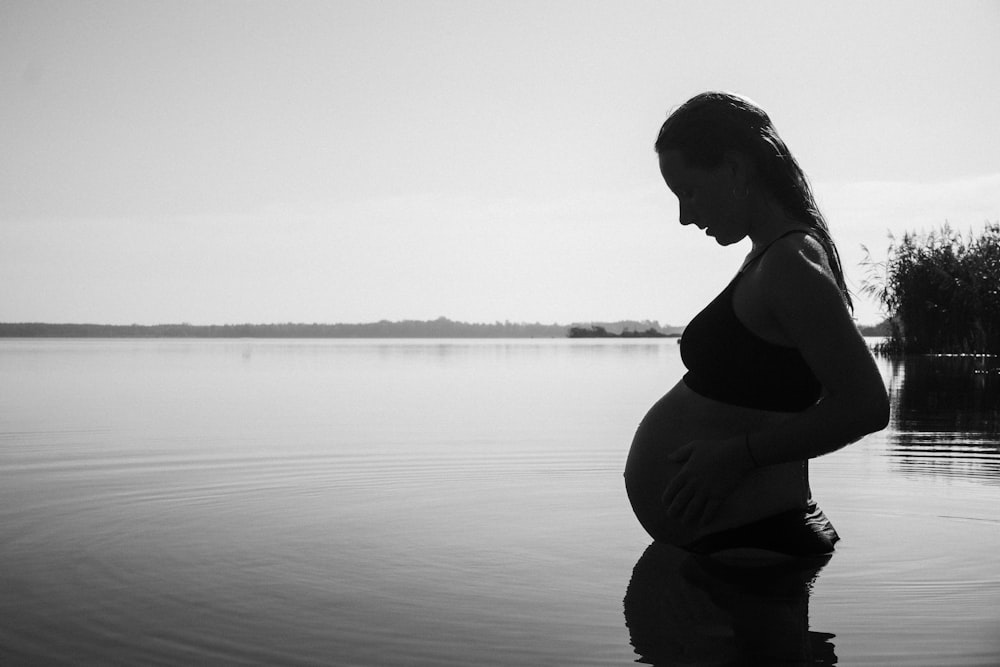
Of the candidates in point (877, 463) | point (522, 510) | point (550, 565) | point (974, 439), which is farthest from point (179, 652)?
point (974, 439)

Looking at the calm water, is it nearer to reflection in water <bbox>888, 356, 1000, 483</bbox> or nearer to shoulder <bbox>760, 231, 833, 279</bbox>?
reflection in water <bbox>888, 356, 1000, 483</bbox>

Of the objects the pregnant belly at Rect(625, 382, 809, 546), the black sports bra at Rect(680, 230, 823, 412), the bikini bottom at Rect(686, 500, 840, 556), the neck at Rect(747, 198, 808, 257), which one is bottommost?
the bikini bottom at Rect(686, 500, 840, 556)

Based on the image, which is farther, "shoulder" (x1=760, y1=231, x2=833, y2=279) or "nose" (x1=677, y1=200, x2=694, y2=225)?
"nose" (x1=677, y1=200, x2=694, y2=225)

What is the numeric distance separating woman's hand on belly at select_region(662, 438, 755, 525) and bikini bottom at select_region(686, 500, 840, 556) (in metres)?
0.12

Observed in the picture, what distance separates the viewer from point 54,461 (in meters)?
6.90

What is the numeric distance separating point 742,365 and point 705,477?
1.12 feet

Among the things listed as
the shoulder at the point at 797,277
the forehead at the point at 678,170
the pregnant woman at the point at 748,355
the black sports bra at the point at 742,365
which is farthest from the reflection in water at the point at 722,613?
the forehead at the point at 678,170

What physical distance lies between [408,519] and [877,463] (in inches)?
146

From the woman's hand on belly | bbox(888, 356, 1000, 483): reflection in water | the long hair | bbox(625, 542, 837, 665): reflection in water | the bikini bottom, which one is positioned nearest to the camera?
bbox(625, 542, 837, 665): reflection in water

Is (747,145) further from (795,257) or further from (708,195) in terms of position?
(795,257)

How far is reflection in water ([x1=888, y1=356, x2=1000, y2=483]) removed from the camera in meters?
6.51

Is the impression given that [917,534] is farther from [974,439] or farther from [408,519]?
[974,439]

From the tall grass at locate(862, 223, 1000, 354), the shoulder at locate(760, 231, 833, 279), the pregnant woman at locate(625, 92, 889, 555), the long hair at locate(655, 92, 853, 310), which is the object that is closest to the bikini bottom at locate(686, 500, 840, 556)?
the pregnant woman at locate(625, 92, 889, 555)

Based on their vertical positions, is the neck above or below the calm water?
above
